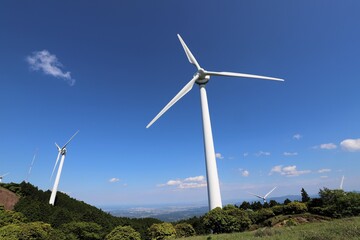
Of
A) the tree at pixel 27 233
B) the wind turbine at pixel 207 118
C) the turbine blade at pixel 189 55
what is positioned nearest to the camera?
the tree at pixel 27 233

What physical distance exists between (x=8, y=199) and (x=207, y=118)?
58.2 meters

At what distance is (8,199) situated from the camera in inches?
2435

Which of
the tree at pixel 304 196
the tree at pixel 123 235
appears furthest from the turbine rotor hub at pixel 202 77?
the tree at pixel 304 196

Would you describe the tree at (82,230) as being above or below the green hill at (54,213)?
below

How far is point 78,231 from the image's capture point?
41188 millimetres

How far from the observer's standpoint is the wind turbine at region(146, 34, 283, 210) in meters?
36.9

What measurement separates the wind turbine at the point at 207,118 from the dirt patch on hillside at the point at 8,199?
49092 mm

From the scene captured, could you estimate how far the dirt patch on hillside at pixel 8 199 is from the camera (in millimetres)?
60188

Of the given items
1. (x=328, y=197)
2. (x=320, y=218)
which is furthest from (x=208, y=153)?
(x=328, y=197)

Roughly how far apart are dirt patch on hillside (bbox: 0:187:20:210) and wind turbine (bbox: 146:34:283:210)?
49.1 metres

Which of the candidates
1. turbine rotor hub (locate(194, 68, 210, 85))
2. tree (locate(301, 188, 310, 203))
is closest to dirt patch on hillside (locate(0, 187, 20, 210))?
turbine rotor hub (locate(194, 68, 210, 85))

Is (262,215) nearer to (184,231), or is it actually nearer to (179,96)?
(184,231)

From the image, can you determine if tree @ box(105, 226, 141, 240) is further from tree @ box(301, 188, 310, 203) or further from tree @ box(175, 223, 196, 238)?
tree @ box(301, 188, 310, 203)

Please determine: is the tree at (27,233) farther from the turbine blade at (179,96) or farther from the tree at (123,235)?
the turbine blade at (179,96)
